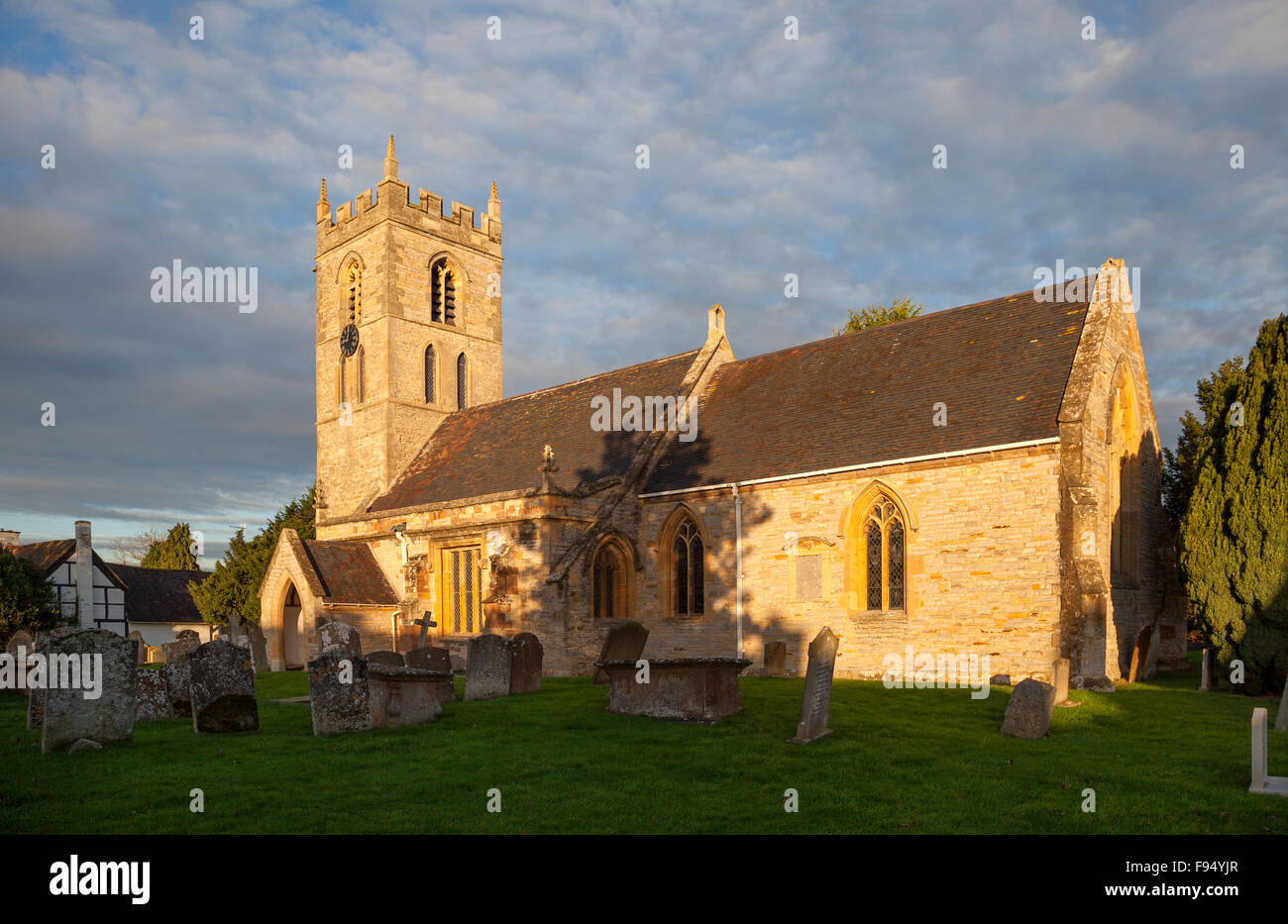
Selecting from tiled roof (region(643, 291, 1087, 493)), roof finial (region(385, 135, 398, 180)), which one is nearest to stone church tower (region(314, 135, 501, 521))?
roof finial (region(385, 135, 398, 180))

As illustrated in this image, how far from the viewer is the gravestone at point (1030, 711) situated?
39.4 ft

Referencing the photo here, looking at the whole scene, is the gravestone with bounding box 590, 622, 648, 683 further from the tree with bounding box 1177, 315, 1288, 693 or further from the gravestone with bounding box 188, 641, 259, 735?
the tree with bounding box 1177, 315, 1288, 693

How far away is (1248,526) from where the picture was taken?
658 inches

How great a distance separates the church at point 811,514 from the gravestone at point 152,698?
30.3 ft

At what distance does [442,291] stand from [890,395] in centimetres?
2071

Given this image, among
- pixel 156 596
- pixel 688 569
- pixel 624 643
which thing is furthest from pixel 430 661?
pixel 156 596

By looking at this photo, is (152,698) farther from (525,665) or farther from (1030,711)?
(1030,711)

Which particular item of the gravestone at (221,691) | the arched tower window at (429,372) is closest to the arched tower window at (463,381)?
the arched tower window at (429,372)

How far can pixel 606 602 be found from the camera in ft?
79.9

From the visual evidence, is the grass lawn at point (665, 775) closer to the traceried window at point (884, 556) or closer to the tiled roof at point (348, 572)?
the traceried window at point (884, 556)

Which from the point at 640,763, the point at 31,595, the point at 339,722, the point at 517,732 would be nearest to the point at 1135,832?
the point at 640,763

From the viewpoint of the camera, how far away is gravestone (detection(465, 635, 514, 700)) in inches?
658

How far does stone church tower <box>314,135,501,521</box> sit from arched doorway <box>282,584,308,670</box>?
3.94 metres

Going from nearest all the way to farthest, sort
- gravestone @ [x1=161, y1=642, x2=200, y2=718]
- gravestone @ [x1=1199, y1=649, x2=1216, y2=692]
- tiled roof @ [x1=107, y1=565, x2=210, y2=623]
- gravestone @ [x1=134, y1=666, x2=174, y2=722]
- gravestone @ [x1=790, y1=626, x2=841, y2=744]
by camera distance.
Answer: gravestone @ [x1=790, y1=626, x2=841, y2=744], gravestone @ [x1=134, y1=666, x2=174, y2=722], gravestone @ [x1=161, y1=642, x2=200, y2=718], gravestone @ [x1=1199, y1=649, x2=1216, y2=692], tiled roof @ [x1=107, y1=565, x2=210, y2=623]
